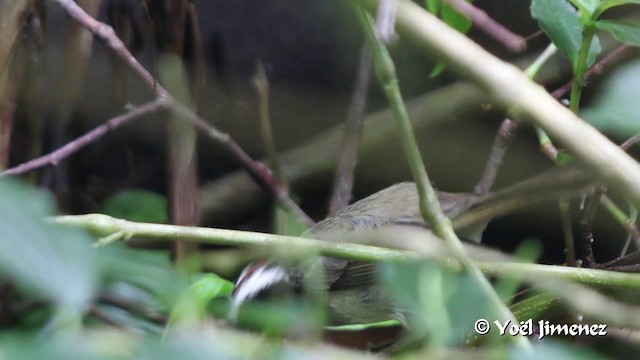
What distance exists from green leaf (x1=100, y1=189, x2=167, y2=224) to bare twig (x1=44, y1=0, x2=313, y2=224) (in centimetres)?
14

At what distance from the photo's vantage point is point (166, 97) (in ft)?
3.54

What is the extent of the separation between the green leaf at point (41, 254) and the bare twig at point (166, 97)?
0.75 m

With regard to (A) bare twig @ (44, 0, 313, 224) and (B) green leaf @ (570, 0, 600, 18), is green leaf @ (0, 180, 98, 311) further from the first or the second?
(A) bare twig @ (44, 0, 313, 224)

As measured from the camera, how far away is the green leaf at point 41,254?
21 centimetres

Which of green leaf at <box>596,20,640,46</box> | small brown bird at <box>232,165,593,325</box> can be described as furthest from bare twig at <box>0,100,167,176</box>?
green leaf at <box>596,20,640,46</box>

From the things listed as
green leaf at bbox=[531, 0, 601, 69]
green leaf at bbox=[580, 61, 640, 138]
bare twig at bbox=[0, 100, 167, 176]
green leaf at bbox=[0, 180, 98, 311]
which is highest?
bare twig at bbox=[0, 100, 167, 176]

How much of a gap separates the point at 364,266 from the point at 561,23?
A: 53cm

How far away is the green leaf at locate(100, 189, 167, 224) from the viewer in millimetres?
1163

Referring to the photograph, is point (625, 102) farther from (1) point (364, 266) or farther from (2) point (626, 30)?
(1) point (364, 266)

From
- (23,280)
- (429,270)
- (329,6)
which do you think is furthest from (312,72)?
(23,280)

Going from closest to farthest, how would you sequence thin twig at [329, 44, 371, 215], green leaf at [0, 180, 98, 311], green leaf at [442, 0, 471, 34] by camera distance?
green leaf at [0, 180, 98, 311] → green leaf at [442, 0, 471, 34] → thin twig at [329, 44, 371, 215]

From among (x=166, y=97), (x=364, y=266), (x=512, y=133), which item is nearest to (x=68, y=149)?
→ (x=166, y=97)

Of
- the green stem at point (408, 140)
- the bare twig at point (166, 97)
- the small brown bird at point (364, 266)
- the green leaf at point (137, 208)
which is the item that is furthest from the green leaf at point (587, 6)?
the green leaf at point (137, 208)

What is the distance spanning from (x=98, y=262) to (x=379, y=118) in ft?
4.05
